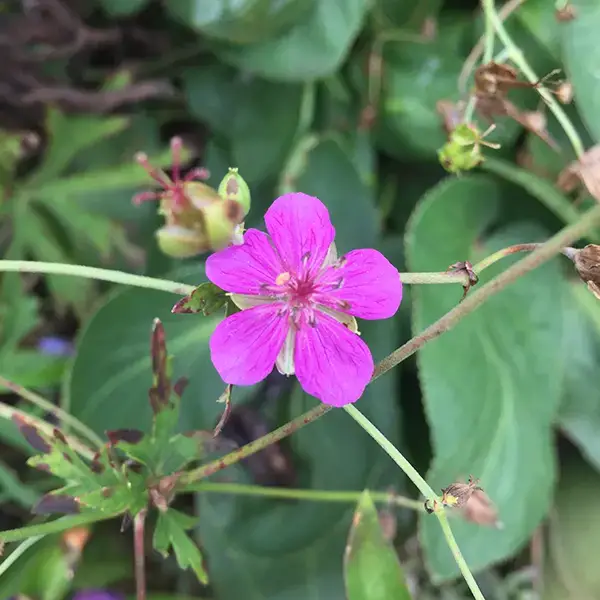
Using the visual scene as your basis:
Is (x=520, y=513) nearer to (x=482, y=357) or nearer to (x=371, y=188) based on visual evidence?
(x=482, y=357)

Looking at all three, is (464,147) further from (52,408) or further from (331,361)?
(52,408)

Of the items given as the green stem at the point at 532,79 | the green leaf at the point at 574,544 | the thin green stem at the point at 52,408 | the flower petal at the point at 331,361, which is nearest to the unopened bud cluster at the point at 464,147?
the green stem at the point at 532,79

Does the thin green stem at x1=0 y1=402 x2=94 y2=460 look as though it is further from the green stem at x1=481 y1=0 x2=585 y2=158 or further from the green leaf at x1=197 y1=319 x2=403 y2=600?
the green stem at x1=481 y1=0 x2=585 y2=158

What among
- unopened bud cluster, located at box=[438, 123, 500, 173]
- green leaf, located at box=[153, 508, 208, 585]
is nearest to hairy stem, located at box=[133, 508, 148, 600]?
green leaf, located at box=[153, 508, 208, 585]

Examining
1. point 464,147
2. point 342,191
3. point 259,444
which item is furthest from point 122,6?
point 259,444

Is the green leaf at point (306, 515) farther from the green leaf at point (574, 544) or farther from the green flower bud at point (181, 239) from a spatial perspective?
the green flower bud at point (181, 239)

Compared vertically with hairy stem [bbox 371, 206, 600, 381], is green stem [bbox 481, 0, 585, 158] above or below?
above
